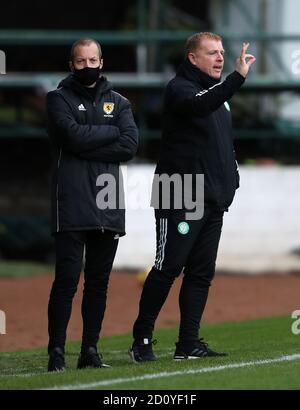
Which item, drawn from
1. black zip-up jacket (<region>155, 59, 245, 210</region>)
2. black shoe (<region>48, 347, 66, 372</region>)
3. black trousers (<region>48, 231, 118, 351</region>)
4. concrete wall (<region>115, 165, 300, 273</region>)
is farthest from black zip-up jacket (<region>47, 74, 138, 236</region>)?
concrete wall (<region>115, 165, 300, 273</region>)

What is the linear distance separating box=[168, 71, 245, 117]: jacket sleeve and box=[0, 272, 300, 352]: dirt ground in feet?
12.2

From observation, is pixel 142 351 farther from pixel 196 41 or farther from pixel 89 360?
pixel 196 41

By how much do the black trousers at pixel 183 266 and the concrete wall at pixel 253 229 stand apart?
10073 millimetres

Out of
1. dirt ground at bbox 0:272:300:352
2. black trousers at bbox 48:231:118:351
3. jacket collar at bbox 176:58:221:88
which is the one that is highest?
jacket collar at bbox 176:58:221:88

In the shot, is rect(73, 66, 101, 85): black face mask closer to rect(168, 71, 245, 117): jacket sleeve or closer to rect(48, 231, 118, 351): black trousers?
rect(168, 71, 245, 117): jacket sleeve

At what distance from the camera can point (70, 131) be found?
7746 millimetres

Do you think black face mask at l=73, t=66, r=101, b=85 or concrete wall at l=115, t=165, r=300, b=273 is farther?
concrete wall at l=115, t=165, r=300, b=273

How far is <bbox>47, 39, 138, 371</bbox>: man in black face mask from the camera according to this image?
25.6ft

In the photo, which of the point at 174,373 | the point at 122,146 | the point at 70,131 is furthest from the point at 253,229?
the point at 174,373

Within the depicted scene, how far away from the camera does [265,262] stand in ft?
60.8

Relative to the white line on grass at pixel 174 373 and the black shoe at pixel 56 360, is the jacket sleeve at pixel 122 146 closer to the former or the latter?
the black shoe at pixel 56 360

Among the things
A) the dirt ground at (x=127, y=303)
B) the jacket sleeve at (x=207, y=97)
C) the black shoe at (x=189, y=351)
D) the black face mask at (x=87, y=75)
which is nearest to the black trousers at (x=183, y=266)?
the black shoe at (x=189, y=351)
